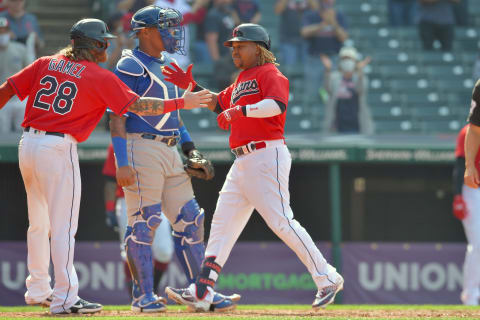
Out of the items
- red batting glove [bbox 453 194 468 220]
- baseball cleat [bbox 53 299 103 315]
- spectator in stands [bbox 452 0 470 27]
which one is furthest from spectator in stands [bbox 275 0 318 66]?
baseball cleat [bbox 53 299 103 315]

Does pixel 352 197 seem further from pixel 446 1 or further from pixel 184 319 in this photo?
pixel 184 319

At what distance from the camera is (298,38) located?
13.0 metres

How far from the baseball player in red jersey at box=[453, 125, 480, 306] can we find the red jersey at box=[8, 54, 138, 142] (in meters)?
3.66

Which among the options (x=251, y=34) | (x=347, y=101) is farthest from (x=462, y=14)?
(x=251, y=34)

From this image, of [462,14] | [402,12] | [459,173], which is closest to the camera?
[459,173]

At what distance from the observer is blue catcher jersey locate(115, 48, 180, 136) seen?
19.1 ft

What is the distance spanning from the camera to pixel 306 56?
1286 cm

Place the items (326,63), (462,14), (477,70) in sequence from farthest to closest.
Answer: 1. (462,14)
2. (477,70)
3. (326,63)

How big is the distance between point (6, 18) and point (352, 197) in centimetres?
471

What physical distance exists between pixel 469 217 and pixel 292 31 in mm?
5558

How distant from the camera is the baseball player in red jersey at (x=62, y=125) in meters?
5.40

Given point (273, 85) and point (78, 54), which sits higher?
point (78, 54)

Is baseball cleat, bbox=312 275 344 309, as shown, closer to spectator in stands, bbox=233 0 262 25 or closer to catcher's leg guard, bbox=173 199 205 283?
catcher's leg guard, bbox=173 199 205 283

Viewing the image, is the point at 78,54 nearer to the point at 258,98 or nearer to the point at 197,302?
the point at 258,98
